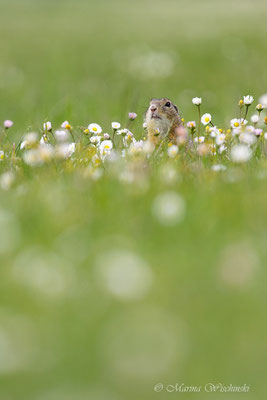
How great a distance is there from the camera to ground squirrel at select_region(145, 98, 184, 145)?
7.39 metres

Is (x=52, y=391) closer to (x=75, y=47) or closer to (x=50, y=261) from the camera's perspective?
(x=50, y=261)

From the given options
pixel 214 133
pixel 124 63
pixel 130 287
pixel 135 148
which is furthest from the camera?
pixel 124 63

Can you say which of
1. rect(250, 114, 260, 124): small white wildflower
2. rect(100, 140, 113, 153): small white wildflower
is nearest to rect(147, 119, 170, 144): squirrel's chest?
rect(100, 140, 113, 153): small white wildflower

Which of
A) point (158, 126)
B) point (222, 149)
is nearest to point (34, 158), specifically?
point (222, 149)

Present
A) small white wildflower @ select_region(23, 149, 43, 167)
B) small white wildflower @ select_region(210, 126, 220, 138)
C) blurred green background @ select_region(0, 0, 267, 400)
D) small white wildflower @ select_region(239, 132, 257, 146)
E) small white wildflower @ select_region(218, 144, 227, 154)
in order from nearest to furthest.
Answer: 1. blurred green background @ select_region(0, 0, 267, 400)
2. small white wildflower @ select_region(23, 149, 43, 167)
3. small white wildflower @ select_region(239, 132, 257, 146)
4. small white wildflower @ select_region(218, 144, 227, 154)
5. small white wildflower @ select_region(210, 126, 220, 138)

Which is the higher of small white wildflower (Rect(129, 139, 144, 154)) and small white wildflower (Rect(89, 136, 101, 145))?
small white wildflower (Rect(89, 136, 101, 145))

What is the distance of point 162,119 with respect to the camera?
746cm

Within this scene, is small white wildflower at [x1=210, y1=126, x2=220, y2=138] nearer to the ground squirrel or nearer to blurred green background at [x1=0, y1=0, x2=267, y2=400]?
blurred green background at [x1=0, y1=0, x2=267, y2=400]

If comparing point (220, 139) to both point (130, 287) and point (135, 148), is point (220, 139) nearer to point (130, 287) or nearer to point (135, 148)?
point (135, 148)

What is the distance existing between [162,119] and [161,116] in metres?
0.04

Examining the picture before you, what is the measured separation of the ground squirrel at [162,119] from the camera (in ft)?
24.2

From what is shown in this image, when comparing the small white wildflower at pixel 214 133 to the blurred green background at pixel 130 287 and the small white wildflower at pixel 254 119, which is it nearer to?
the small white wildflower at pixel 254 119

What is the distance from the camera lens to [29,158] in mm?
5535

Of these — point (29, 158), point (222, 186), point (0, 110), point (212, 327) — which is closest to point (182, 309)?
point (212, 327)
